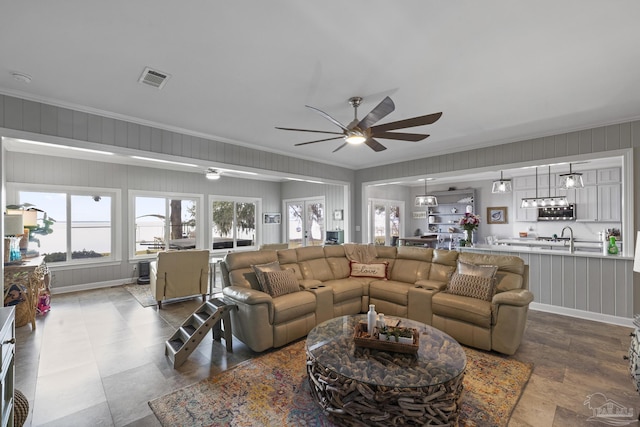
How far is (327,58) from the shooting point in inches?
94.3

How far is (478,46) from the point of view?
7.35 ft

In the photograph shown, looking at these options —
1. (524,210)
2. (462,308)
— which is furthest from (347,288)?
(524,210)

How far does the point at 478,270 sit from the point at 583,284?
2.02m

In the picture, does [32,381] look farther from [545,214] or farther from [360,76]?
[545,214]

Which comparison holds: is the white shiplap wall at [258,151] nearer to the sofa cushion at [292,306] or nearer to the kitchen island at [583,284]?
the kitchen island at [583,284]

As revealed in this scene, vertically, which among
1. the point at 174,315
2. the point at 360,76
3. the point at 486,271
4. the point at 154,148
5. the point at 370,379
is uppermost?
the point at 360,76

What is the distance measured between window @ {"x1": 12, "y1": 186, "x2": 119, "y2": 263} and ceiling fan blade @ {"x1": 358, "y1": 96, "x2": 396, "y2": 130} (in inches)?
244

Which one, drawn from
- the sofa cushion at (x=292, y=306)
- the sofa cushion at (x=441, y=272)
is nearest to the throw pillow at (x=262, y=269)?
the sofa cushion at (x=292, y=306)

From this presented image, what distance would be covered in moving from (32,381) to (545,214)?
9.94 m

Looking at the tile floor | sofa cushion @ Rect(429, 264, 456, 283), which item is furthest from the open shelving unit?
sofa cushion @ Rect(429, 264, 456, 283)

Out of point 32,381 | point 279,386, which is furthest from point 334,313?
point 32,381

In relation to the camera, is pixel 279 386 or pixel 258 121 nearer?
pixel 279 386

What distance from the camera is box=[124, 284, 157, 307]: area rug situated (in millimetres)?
5082

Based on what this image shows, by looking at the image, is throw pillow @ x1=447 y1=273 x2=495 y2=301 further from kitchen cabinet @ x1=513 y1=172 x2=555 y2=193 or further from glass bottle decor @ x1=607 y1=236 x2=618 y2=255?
kitchen cabinet @ x1=513 y1=172 x2=555 y2=193
